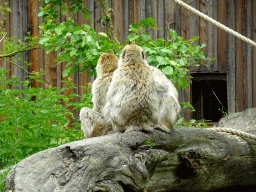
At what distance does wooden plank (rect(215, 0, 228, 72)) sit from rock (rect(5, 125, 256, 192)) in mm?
3972

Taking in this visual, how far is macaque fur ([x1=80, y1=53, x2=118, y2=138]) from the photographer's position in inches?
186

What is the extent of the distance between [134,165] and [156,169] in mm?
778

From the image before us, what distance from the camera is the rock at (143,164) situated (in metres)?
3.15

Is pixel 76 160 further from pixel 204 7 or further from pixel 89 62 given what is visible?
pixel 204 7

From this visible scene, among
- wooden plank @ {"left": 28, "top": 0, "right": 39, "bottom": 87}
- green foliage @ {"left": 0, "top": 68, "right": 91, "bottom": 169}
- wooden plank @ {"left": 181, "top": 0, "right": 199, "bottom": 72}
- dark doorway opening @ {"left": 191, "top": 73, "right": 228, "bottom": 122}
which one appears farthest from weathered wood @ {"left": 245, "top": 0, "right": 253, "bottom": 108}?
wooden plank @ {"left": 28, "top": 0, "right": 39, "bottom": 87}

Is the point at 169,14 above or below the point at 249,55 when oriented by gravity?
above

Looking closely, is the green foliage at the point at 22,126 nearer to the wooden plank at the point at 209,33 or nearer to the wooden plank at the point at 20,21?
the wooden plank at the point at 20,21

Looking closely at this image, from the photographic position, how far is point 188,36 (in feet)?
28.2

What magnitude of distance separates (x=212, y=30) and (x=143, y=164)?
6.08m

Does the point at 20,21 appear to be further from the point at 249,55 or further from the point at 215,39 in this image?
the point at 249,55

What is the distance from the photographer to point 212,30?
28.1ft

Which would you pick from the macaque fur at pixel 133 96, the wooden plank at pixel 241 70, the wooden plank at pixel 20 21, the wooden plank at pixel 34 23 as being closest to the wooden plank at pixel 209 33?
the wooden plank at pixel 241 70

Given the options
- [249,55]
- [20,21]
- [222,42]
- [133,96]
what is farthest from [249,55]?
[20,21]

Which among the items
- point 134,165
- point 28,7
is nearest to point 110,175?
point 134,165
